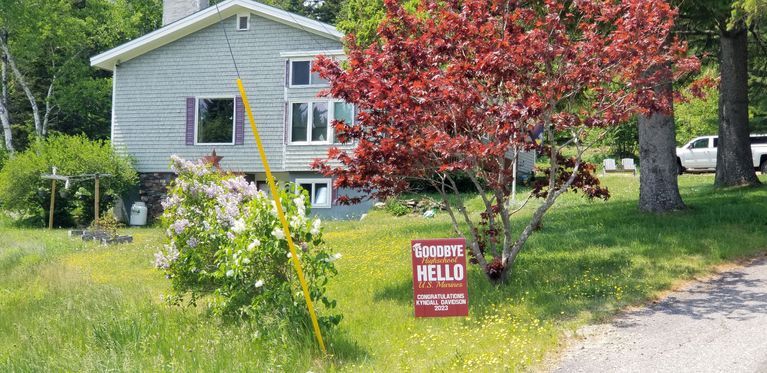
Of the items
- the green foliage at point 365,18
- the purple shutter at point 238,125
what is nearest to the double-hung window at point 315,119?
the purple shutter at point 238,125

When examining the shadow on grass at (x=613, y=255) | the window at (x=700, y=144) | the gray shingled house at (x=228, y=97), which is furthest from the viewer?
the window at (x=700, y=144)

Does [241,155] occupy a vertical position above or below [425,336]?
above

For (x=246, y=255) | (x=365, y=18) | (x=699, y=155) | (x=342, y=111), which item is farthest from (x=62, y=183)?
(x=699, y=155)

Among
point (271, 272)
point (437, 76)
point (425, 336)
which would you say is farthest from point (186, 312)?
point (437, 76)

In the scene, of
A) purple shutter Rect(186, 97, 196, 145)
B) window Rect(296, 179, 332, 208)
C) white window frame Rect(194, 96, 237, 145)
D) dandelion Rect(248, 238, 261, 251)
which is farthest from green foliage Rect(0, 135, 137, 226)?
dandelion Rect(248, 238, 261, 251)

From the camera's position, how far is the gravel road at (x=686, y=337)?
21.5ft

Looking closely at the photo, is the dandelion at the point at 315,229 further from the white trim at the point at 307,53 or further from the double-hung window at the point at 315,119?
the white trim at the point at 307,53

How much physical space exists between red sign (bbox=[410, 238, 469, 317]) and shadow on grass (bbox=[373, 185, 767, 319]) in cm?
66

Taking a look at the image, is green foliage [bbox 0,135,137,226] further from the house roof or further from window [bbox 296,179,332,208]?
window [bbox 296,179,332,208]

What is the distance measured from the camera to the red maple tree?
8.46 m

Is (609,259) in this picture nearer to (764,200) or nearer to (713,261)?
(713,261)

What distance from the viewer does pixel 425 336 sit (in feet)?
24.9

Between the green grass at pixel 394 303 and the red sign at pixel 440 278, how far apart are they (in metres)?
0.23

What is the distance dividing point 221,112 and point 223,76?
1.18 metres
